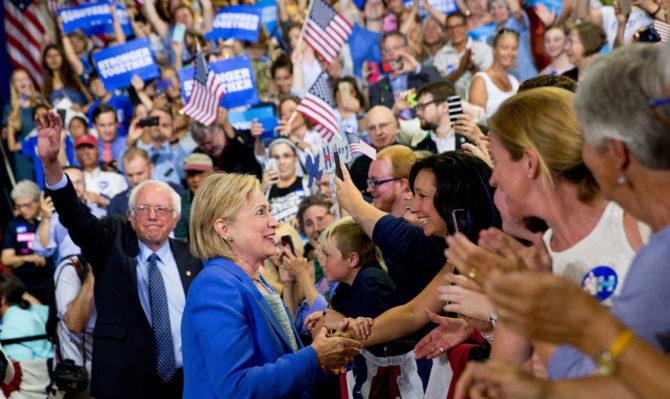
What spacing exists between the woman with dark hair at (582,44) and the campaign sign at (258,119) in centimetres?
304

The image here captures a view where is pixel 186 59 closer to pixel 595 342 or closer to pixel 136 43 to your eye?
pixel 136 43

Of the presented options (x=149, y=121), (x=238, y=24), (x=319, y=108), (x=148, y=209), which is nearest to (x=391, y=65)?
(x=319, y=108)

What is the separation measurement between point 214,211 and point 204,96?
4.84m

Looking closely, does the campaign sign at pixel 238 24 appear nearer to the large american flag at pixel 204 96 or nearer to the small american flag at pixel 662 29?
the large american flag at pixel 204 96

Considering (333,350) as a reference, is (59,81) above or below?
above

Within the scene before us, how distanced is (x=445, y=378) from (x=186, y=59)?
8.88 m

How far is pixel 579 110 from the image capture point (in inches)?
63.4

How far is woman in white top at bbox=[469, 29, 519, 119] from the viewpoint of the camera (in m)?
6.82

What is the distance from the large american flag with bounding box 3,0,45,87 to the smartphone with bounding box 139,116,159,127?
6.41 meters

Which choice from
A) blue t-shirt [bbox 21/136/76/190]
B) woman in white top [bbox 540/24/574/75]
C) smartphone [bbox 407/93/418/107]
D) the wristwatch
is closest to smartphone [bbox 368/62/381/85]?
smartphone [bbox 407/93/418/107]

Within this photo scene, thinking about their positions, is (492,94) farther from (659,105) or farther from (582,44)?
(659,105)

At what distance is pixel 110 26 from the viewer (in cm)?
1120

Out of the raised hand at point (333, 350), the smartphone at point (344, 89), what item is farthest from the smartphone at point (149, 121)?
the raised hand at point (333, 350)

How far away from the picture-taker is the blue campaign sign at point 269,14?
10570 millimetres
